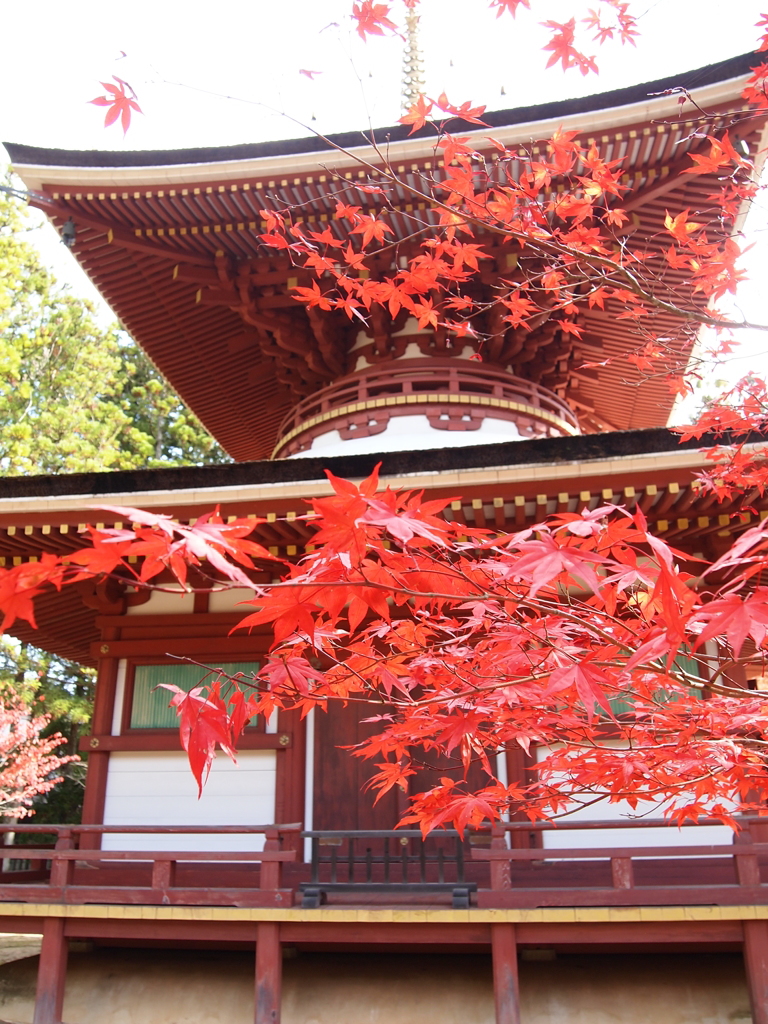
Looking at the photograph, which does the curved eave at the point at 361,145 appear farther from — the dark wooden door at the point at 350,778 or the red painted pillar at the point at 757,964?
the red painted pillar at the point at 757,964

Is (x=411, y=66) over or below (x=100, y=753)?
over

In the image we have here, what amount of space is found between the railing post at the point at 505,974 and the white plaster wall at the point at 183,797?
2235mm

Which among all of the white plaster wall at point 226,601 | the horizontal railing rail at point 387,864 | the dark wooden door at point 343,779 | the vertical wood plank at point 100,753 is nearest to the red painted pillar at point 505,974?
the horizontal railing rail at point 387,864

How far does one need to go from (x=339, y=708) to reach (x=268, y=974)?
213 centimetres

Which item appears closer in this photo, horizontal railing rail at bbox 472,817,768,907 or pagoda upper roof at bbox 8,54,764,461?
horizontal railing rail at bbox 472,817,768,907

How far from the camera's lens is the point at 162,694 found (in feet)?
23.6

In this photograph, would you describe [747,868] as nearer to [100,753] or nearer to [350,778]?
[350,778]

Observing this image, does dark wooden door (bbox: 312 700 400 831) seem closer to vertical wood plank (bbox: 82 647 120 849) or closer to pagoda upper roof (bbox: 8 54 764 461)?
vertical wood plank (bbox: 82 647 120 849)

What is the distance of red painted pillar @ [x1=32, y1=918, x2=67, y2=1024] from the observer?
577cm

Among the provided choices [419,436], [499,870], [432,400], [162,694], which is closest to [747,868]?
[499,870]

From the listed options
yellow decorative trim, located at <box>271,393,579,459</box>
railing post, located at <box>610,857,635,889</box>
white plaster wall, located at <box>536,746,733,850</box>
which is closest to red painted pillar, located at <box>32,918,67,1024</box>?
white plaster wall, located at <box>536,746,733,850</box>

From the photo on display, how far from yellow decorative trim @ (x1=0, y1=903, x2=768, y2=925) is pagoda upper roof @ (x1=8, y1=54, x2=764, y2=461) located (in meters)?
3.82

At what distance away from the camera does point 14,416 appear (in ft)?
65.5

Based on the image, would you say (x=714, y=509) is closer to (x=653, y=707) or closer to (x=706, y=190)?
(x=653, y=707)
